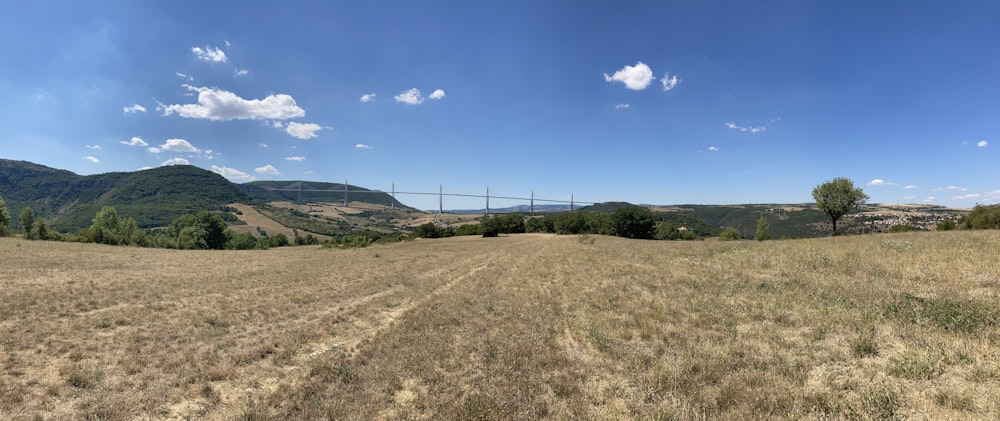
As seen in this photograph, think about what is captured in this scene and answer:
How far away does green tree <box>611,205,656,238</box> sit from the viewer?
345ft

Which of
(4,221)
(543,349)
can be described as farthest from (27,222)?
(543,349)

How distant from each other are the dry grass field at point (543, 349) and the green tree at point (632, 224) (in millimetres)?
86157

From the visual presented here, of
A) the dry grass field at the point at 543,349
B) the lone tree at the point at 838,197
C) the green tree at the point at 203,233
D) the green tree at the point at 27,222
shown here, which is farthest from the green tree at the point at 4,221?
the lone tree at the point at 838,197

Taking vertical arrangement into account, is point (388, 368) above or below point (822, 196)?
below

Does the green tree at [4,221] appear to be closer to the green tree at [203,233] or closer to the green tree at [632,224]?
the green tree at [203,233]

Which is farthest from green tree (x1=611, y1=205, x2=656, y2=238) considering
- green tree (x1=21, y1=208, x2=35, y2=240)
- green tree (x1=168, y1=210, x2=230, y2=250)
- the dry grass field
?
green tree (x1=21, y1=208, x2=35, y2=240)

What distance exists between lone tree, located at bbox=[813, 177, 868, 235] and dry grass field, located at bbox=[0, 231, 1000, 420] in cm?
4967

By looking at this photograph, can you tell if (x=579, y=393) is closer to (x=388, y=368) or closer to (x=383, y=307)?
(x=388, y=368)

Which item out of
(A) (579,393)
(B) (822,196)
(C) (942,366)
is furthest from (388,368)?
(B) (822,196)

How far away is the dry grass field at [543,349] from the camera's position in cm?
658

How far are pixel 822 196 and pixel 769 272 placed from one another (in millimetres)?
58180

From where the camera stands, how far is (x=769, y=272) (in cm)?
1977

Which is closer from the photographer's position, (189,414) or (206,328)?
(189,414)

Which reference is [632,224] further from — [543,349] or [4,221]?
[4,221]
